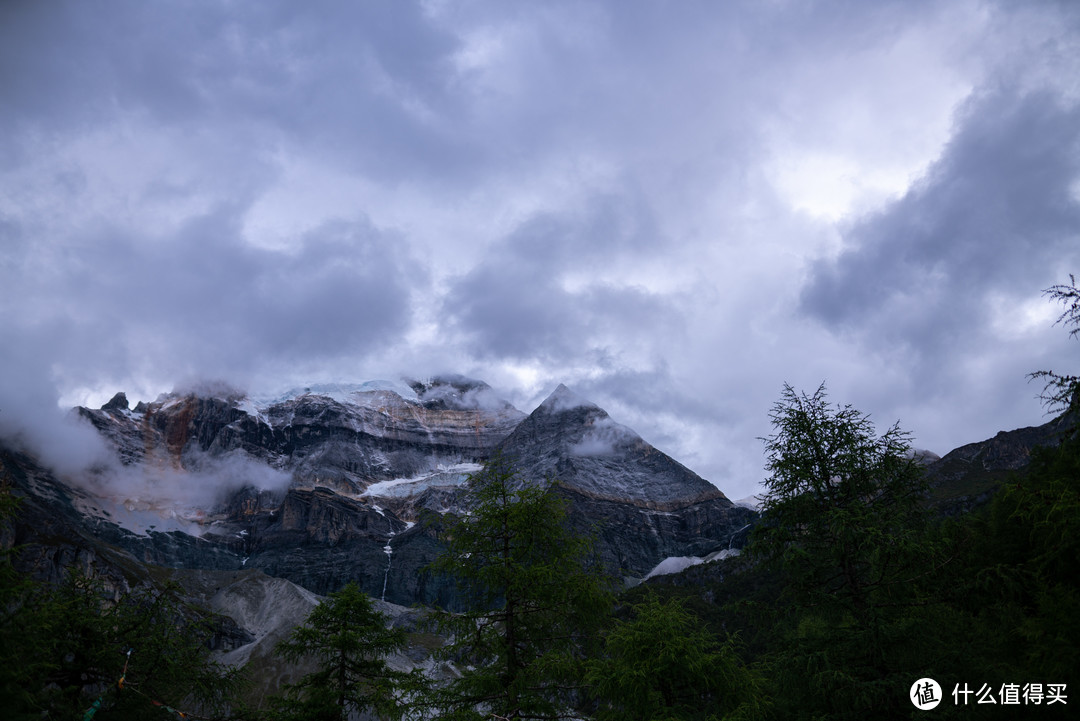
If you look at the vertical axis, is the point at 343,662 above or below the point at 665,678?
below

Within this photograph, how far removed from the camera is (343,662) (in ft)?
56.7

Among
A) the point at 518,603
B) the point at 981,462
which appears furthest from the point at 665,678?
the point at 981,462

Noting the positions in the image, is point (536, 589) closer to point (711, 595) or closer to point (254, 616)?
point (711, 595)

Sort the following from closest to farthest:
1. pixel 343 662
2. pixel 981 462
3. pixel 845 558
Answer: pixel 845 558 → pixel 343 662 → pixel 981 462

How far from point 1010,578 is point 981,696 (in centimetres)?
198

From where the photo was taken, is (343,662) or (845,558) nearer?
(845,558)

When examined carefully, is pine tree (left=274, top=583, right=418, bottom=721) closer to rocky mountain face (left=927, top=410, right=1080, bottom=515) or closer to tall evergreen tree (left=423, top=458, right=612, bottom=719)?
tall evergreen tree (left=423, top=458, right=612, bottom=719)

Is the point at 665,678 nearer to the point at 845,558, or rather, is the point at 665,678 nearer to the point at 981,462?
the point at 845,558

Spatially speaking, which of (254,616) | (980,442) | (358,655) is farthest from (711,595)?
(358,655)

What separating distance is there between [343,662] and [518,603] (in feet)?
25.4

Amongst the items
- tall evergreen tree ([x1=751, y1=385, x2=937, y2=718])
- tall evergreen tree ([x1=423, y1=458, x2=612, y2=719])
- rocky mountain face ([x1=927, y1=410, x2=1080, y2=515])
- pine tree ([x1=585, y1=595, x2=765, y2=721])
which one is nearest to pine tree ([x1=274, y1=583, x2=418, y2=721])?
tall evergreen tree ([x1=423, y1=458, x2=612, y2=719])

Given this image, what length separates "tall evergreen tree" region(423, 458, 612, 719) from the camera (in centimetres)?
1177

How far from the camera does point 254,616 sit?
5965 inches

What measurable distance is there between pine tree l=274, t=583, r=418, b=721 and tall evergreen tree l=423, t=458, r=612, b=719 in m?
3.76
